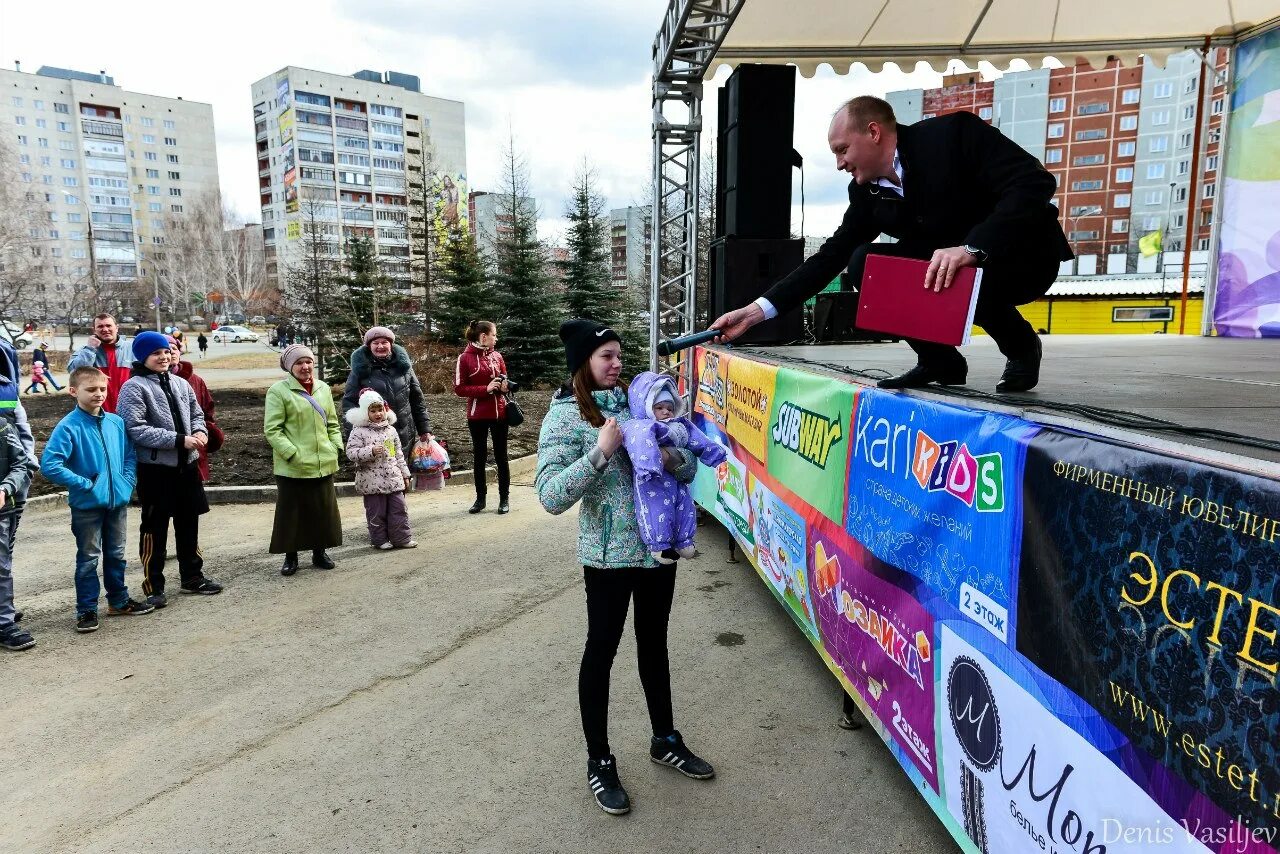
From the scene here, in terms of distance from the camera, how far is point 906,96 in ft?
232

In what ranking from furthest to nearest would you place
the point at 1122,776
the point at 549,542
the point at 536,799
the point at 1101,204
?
the point at 1101,204 < the point at 549,542 < the point at 536,799 < the point at 1122,776

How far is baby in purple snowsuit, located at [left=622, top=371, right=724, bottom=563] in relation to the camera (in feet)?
8.20

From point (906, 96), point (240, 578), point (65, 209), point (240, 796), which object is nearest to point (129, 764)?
point (240, 796)

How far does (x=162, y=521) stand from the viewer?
4.79 meters

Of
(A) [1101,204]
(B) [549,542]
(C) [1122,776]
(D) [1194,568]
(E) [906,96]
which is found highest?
(E) [906,96]

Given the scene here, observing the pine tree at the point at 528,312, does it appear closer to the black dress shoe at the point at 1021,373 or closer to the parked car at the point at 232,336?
the black dress shoe at the point at 1021,373

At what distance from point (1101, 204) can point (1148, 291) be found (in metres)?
55.9

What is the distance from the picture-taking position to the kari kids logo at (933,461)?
194 centimetres

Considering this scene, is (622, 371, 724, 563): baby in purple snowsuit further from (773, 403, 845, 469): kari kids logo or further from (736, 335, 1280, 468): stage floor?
(736, 335, 1280, 468): stage floor

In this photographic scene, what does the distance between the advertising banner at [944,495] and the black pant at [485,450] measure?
484 cm

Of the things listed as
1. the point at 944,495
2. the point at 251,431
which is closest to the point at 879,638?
the point at 944,495

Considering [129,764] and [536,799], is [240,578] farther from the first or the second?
[536,799]

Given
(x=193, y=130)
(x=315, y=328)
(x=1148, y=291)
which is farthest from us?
(x=193, y=130)

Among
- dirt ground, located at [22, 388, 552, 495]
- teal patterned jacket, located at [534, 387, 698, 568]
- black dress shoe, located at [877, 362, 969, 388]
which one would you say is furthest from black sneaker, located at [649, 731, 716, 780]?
dirt ground, located at [22, 388, 552, 495]
